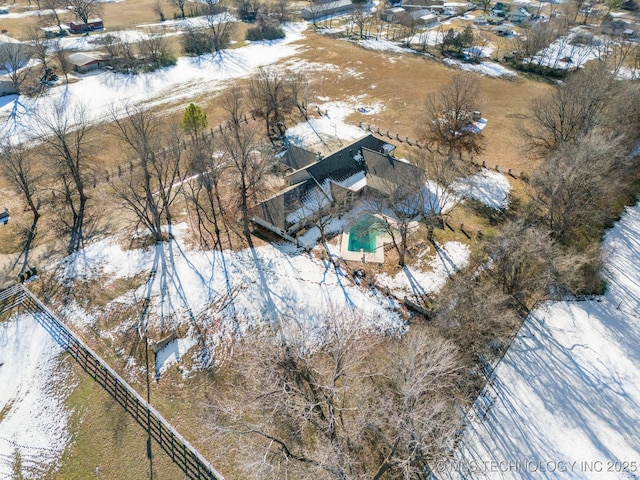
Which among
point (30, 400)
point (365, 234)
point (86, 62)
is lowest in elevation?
point (30, 400)

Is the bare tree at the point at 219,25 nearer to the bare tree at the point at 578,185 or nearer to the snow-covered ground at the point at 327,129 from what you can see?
the snow-covered ground at the point at 327,129

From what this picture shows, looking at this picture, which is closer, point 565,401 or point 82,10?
point 565,401

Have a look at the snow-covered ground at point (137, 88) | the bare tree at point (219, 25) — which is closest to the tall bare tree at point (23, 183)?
the snow-covered ground at point (137, 88)

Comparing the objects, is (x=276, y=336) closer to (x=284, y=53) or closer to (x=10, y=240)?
(x=10, y=240)

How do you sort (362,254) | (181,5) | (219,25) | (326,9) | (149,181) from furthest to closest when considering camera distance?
(326,9), (181,5), (219,25), (149,181), (362,254)

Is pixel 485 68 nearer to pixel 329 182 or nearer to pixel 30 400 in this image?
pixel 329 182

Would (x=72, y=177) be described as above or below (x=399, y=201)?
below

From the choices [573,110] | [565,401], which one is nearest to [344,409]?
[565,401]
